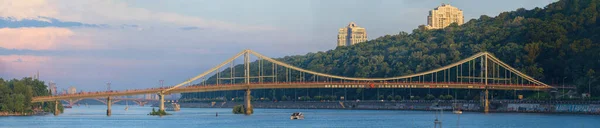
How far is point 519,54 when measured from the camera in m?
181

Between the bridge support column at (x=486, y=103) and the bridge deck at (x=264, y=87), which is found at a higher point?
the bridge deck at (x=264, y=87)

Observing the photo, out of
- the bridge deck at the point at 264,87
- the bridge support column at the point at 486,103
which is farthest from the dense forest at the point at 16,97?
the bridge support column at the point at 486,103

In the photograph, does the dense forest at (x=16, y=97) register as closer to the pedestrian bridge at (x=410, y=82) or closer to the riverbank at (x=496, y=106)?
the pedestrian bridge at (x=410, y=82)

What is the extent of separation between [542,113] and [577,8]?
47491mm

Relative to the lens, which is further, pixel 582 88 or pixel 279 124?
pixel 582 88

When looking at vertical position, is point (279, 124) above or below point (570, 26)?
below

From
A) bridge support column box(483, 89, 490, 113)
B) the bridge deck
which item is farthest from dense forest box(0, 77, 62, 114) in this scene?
bridge support column box(483, 89, 490, 113)

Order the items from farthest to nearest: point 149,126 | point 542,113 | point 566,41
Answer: point 566,41 → point 542,113 → point 149,126

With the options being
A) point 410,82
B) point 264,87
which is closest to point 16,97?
point 264,87

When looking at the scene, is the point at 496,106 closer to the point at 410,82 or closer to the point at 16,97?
the point at 410,82

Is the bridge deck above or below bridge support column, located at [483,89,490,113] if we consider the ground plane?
above

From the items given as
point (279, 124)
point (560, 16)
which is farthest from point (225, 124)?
point (560, 16)

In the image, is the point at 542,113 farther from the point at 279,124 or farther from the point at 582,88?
the point at 279,124

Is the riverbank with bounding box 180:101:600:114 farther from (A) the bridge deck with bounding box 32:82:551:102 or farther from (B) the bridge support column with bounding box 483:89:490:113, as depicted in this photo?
(A) the bridge deck with bounding box 32:82:551:102
